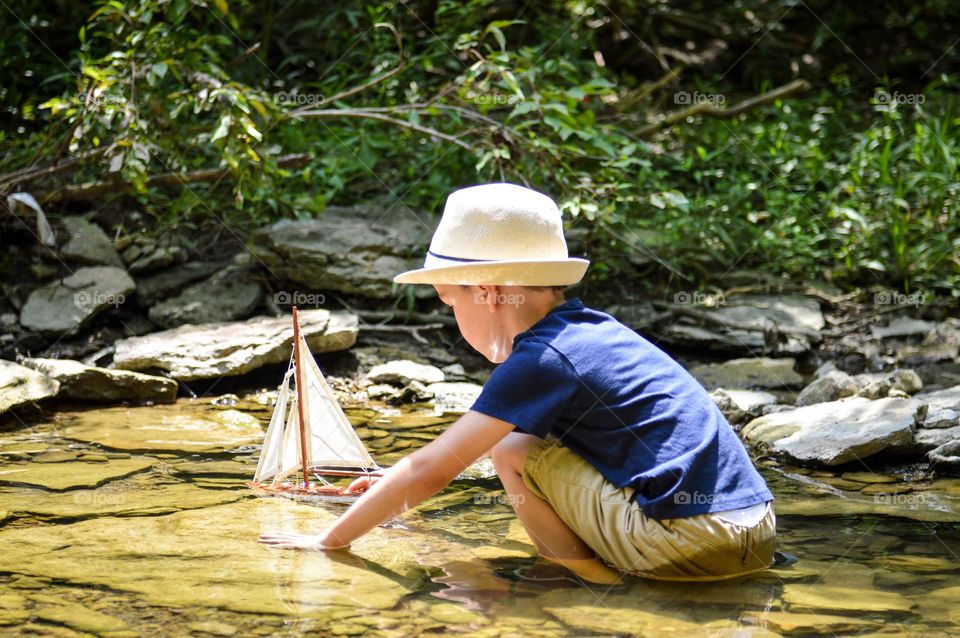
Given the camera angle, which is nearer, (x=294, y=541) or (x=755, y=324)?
(x=294, y=541)

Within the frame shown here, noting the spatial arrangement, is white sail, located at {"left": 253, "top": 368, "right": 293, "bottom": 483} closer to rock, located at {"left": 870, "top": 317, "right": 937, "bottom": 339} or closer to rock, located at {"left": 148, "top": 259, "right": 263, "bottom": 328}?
rock, located at {"left": 148, "top": 259, "right": 263, "bottom": 328}

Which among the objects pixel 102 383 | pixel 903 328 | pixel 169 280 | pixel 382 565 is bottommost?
pixel 382 565

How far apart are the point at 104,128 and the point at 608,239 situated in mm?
2783

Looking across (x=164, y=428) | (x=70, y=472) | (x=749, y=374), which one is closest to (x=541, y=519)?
(x=70, y=472)

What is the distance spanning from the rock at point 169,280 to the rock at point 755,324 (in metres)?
2.58

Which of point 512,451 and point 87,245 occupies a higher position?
point 87,245

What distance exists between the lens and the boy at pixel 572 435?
6.93ft

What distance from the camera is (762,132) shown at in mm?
6875

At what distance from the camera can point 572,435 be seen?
221cm

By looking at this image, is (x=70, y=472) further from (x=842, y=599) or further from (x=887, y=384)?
(x=887, y=384)

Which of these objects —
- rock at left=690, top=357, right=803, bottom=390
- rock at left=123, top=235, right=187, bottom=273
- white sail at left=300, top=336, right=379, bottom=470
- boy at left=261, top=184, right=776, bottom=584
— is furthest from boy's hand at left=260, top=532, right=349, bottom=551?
rock at left=123, top=235, right=187, bottom=273

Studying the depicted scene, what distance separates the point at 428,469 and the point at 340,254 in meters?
3.34

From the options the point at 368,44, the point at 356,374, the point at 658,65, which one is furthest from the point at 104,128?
the point at 658,65

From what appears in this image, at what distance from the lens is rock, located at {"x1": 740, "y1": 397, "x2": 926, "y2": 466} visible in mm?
3441
